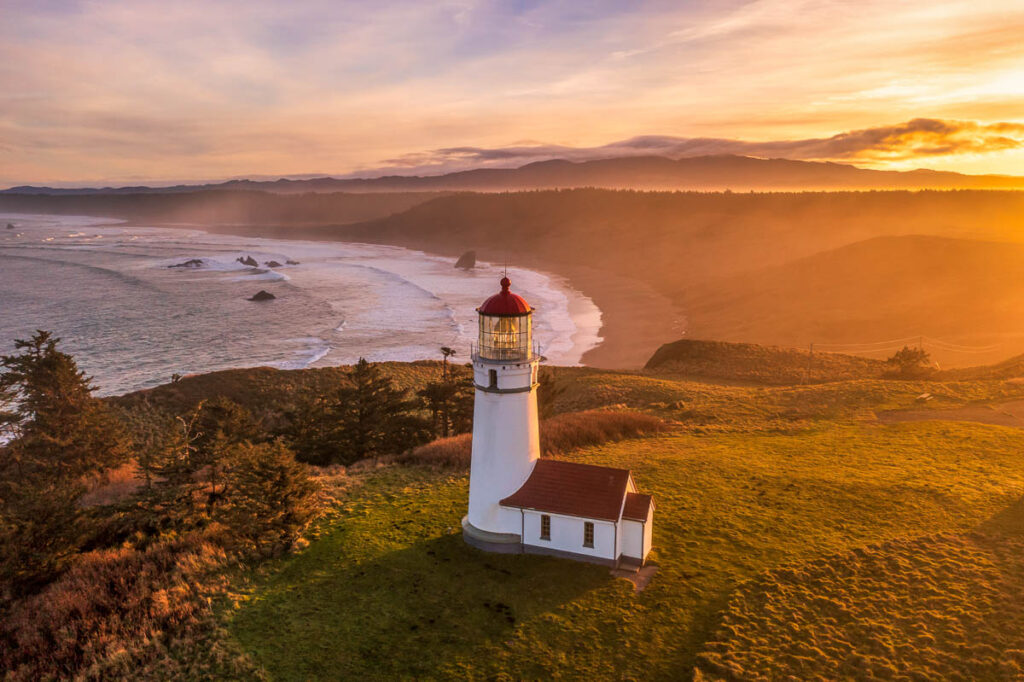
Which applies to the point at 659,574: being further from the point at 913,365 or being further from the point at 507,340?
the point at 913,365

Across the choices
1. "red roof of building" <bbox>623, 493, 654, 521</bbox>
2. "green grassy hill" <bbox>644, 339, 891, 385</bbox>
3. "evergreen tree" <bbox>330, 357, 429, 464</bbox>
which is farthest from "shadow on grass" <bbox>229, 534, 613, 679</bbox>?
"green grassy hill" <bbox>644, 339, 891, 385</bbox>

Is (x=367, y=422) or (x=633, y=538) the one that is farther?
(x=367, y=422)

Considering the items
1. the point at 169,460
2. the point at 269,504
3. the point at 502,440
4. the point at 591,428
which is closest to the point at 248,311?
the point at 591,428

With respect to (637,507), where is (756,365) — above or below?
below

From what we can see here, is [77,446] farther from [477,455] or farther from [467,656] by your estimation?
[467,656]

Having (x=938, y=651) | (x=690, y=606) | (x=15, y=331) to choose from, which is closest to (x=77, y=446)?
(x=690, y=606)

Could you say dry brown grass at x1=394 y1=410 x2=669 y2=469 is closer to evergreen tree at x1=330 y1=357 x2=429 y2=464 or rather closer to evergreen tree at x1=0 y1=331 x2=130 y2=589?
evergreen tree at x1=330 y1=357 x2=429 y2=464
